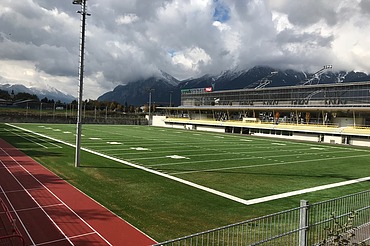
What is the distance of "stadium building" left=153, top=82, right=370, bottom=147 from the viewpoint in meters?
52.1

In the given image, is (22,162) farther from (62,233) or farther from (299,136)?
(299,136)

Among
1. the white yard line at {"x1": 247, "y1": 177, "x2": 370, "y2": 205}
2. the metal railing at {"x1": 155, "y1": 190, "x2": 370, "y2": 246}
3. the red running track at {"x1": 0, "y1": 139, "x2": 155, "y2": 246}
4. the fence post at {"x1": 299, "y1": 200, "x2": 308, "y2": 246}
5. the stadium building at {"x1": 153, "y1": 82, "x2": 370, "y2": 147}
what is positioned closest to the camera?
the fence post at {"x1": 299, "y1": 200, "x2": 308, "y2": 246}

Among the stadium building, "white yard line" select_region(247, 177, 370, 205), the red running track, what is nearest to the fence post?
the red running track

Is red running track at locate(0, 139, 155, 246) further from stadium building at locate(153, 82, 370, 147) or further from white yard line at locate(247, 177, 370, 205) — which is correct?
stadium building at locate(153, 82, 370, 147)

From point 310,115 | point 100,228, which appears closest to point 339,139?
point 310,115

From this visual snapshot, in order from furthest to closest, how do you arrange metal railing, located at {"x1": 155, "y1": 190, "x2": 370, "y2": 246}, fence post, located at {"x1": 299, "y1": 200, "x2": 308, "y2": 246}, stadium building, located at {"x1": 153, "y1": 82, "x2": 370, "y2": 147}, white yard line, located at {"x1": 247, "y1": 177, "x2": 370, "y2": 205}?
stadium building, located at {"x1": 153, "y1": 82, "x2": 370, "y2": 147} < white yard line, located at {"x1": 247, "y1": 177, "x2": 370, "y2": 205} < metal railing, located at {"x1": 155, "y1": 190, "x2": 370, "y2": 246} < fence post, located at {"x1": 299, "y1": 200, "x2": 308, "y2": 246}

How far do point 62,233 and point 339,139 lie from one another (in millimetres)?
48351

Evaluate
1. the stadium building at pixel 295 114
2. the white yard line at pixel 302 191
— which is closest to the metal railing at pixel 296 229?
the white yard line at pixel 302 191

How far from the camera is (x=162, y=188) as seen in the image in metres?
15.2

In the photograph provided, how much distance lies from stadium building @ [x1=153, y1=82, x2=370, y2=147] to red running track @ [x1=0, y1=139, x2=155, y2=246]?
44708 mm

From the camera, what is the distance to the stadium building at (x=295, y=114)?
52.1 meters

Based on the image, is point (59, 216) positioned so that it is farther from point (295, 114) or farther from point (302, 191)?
point (295, 114)

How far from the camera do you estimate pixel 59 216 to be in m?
10.8

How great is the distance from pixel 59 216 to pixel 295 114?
203 ft
